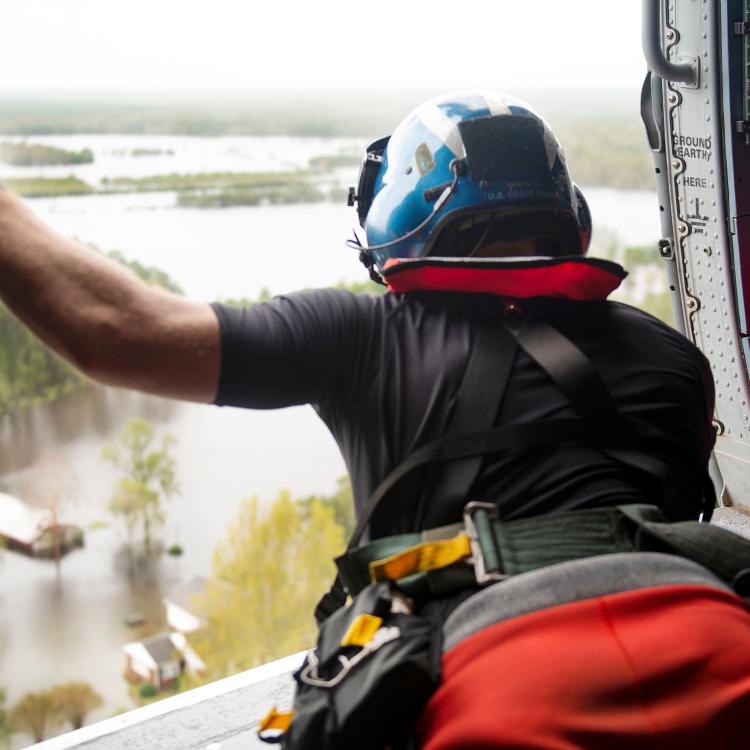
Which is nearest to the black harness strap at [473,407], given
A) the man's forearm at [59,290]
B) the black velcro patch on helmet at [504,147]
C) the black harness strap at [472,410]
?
the black harness strap at [472,410]

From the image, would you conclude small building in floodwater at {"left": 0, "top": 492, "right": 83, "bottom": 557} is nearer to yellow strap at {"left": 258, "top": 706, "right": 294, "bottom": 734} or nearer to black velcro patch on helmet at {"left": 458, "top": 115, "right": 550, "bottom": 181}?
yellow strap at {"left": 258, "top": 706, "right": 294, "bottom": 734}

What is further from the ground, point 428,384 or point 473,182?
point 473,182

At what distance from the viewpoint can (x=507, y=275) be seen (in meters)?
1.46

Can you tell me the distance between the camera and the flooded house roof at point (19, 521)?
2.87m

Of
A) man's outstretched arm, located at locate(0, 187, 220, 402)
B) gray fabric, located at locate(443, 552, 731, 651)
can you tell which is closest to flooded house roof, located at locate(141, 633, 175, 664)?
man's outstretched arm, located at locate(0, 187, 220, 402)

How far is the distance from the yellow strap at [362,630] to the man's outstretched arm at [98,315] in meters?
0.43

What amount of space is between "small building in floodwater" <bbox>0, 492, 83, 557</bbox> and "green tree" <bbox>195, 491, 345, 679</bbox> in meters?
0.55

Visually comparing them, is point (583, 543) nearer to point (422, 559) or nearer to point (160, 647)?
point (422, 559)

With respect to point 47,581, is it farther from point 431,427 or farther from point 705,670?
point 705,670

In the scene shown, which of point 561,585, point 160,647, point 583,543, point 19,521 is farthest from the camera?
point 160,647

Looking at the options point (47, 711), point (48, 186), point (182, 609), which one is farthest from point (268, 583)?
point (48, 186)

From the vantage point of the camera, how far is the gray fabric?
1.14 metres

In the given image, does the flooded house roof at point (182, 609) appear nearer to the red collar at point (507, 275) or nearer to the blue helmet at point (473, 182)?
the blue helmet at point (473, 182)

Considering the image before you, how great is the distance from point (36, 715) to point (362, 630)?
2.09 meters
